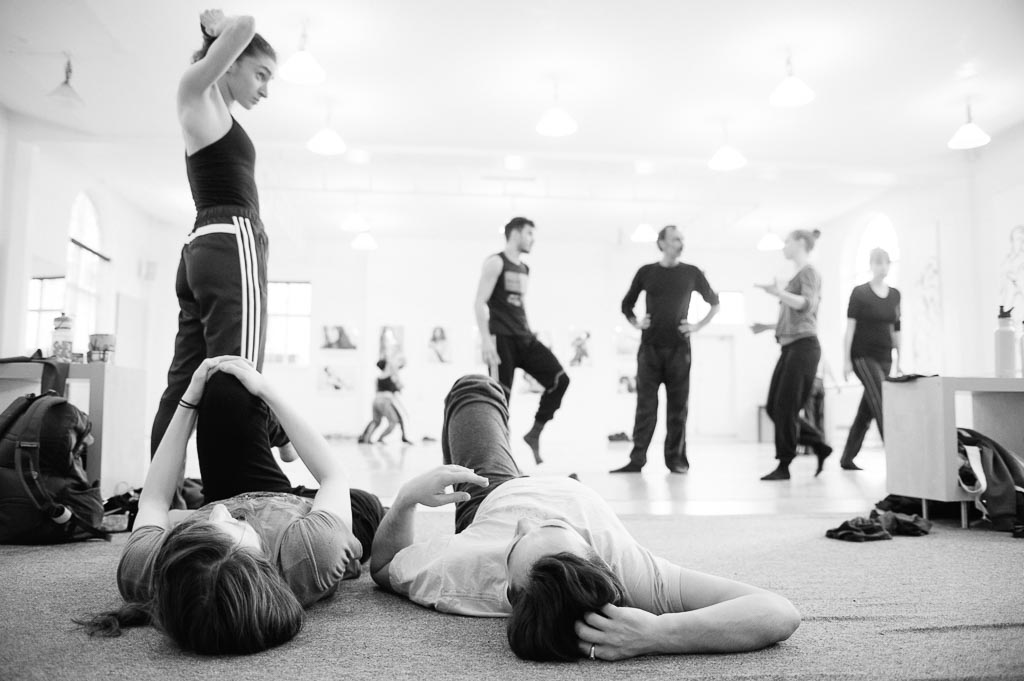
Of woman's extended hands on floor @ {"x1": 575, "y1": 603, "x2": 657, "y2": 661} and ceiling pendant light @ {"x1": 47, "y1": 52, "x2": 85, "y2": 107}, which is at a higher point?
ceiling pendant light @ {"x1": 47, "y1": 52, "x2": 85, "y2": 107}

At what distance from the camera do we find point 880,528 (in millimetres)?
2760

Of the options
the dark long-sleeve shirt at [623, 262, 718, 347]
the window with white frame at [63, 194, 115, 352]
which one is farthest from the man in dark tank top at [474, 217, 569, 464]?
the window with white frame at [63, 194, 115, 352]

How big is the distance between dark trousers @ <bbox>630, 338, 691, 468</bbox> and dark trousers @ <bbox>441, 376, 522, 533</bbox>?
340cm

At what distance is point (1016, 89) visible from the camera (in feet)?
23.9

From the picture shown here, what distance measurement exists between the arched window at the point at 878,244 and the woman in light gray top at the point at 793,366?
6021 millimetres

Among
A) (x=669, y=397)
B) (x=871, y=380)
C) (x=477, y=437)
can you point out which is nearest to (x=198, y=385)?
(x=477, y=437)

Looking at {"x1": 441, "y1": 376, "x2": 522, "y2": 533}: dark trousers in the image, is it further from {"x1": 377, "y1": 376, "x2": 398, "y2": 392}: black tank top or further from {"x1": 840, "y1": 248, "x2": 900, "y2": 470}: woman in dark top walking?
{"x1": 377, "y1": 376, "x2": 398, "y2": 392}: black tank top

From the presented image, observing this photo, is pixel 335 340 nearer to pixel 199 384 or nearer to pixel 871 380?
pixel 871 380

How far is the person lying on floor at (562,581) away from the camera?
1.23 metres

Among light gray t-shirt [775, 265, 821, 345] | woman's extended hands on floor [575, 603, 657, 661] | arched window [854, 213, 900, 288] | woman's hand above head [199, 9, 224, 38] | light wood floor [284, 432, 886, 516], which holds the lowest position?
light wood floor [284, 432, 886, 516]

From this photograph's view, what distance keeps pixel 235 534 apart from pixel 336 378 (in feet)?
40.8

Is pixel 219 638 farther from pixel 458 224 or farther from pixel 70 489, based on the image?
pixel 458 224

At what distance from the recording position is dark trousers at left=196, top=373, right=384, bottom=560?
5.69 ft

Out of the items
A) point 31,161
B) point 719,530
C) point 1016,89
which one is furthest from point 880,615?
point 31,161
